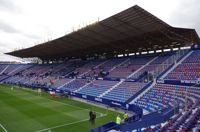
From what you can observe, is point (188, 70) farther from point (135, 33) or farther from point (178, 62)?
point (135, 33)

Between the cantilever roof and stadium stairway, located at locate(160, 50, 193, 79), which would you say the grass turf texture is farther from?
the cantilever roof

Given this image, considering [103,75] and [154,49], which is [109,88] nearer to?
[103,75]

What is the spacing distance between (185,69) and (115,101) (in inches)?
431

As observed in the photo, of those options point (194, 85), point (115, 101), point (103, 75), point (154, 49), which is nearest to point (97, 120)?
point (115, 101)

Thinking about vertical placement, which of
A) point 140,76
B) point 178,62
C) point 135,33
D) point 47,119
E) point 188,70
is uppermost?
point 135,33

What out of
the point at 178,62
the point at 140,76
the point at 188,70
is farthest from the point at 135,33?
the point at 188,70

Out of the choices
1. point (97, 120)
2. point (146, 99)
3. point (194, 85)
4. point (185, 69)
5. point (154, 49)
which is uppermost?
point (154, 49)

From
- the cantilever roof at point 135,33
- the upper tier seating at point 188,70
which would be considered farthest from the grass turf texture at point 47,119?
the cantilever roof at point 135,33

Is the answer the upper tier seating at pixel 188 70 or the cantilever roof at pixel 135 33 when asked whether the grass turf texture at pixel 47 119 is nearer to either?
the upper tier seating at pixel 188 70

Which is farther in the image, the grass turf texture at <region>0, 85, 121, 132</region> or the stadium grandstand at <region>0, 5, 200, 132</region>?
the grass turf texture at <region>0, 85, 121, 132</region>

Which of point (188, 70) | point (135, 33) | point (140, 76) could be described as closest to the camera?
point (188, 70)

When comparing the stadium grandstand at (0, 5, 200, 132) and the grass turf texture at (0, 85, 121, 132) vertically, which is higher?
the stadium grandstand at (0, 5, 200, 132)

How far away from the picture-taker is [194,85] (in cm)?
2142

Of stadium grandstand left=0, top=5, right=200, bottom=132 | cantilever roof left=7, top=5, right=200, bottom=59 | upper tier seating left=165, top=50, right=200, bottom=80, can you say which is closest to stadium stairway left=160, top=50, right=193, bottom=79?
stadium grandstand left=0, top=5, right=200, bottom=132
